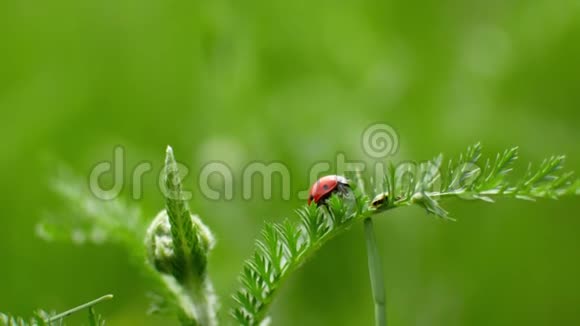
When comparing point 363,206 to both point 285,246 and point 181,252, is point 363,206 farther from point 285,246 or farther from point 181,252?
point 181,252

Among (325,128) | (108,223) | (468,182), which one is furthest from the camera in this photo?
(325,128)

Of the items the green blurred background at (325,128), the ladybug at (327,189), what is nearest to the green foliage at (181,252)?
the ladybug at (327,189)

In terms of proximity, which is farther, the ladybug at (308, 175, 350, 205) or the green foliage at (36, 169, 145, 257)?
the green foliage at (36, 169, 145, 257)

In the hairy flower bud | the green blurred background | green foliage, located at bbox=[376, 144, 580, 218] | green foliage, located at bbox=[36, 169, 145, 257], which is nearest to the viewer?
green foliage, located at bbox=[376, 144, 580, 218]

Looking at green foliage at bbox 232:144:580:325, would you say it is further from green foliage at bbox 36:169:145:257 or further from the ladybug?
green foliage at bbox 36:169:145:257

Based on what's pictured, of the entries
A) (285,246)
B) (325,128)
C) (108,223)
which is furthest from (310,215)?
(325,128)

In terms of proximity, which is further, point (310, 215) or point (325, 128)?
point (325, 128)

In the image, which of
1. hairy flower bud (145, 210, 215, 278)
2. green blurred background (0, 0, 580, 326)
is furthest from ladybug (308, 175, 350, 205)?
green blurred background (0, 0, 580, 326)

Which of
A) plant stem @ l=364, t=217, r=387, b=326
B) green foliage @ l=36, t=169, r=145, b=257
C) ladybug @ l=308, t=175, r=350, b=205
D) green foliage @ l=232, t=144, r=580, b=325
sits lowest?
plant stem @ l=364, t=217, r=387, b=326

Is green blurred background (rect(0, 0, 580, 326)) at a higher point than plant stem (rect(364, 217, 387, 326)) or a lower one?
higher
